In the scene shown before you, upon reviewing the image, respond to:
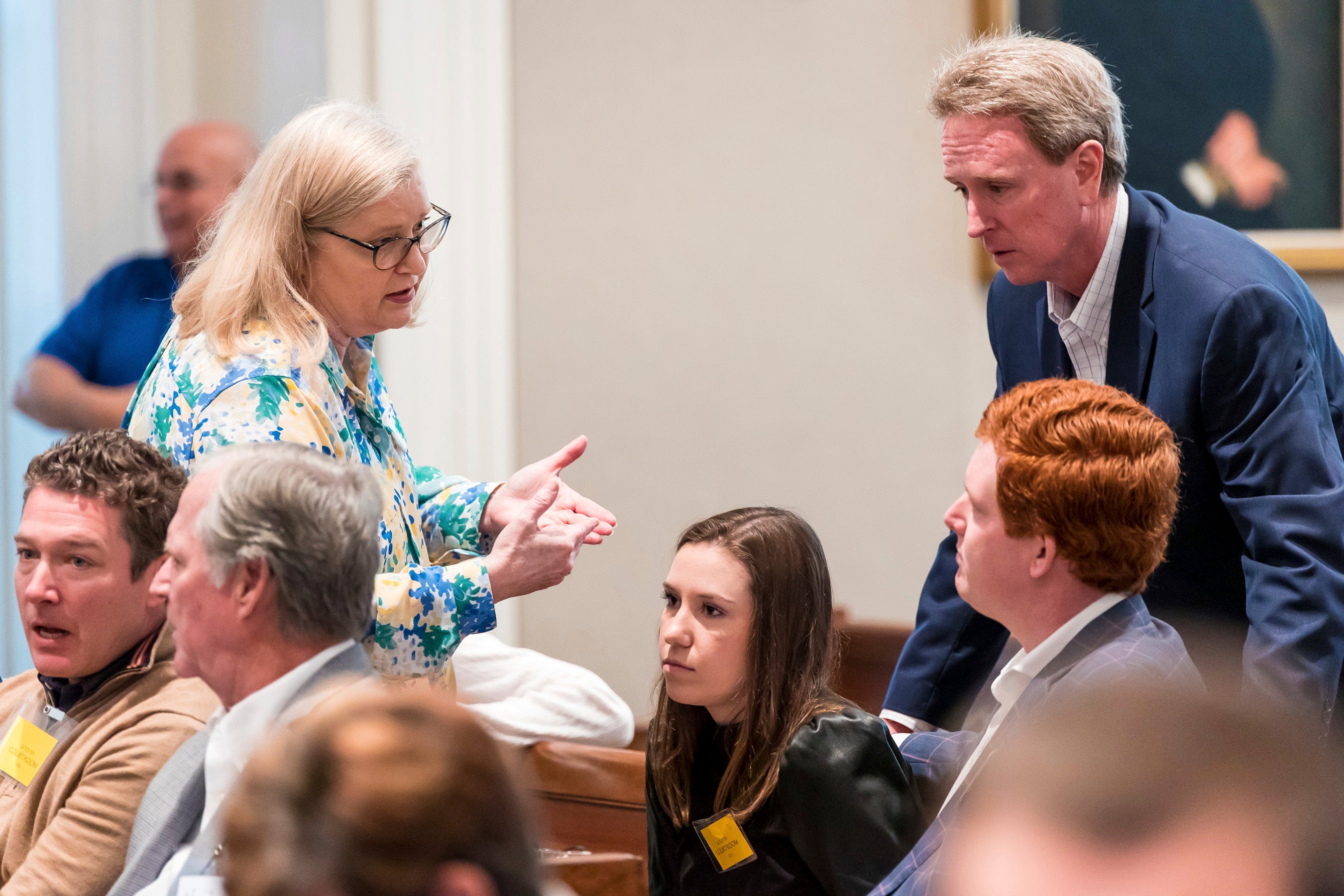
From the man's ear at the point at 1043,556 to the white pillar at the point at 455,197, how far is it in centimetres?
259

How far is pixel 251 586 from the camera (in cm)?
148

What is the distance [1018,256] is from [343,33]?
8.16ft

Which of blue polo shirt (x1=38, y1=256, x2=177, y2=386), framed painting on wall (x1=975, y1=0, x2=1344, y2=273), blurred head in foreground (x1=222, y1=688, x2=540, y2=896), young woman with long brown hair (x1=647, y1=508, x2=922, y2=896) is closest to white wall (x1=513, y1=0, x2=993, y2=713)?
framed painting on wall (x1=975, y1=0, x2=1344, y2=273)

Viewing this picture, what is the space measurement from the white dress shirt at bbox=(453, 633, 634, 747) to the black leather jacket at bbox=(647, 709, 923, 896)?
915mm

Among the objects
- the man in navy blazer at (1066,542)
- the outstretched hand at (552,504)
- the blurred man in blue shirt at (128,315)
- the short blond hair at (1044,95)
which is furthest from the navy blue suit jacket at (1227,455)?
Answer: the blurred man in blue shirt at (128,315)

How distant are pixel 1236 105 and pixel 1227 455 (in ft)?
5.72

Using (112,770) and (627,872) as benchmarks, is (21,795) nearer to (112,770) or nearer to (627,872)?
(112,770)

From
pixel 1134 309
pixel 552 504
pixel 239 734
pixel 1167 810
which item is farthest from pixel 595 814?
pixel 1167 810

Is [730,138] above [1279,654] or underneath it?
above

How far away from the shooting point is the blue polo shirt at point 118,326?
10.4 feet

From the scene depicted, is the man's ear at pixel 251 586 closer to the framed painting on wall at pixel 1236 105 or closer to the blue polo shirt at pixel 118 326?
the blue polo shirt at pixel 118 326

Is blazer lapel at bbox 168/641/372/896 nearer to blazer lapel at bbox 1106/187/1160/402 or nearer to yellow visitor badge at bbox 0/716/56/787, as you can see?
yellow visitor badge at bbox 0/716/56/787

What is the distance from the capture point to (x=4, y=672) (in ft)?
12.6

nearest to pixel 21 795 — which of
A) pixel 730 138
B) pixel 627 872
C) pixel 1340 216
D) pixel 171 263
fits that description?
pixel 627 872
